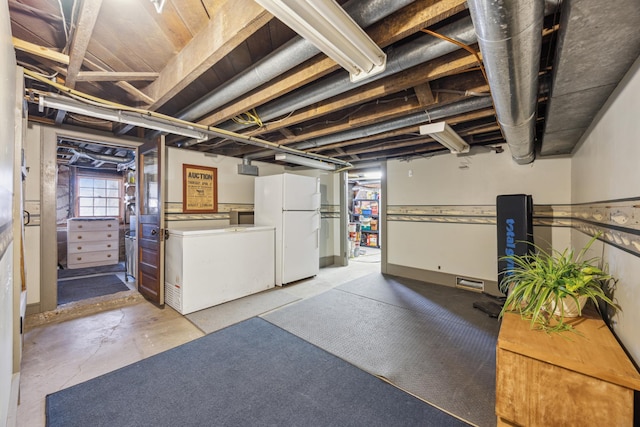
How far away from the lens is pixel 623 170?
53.5 inches

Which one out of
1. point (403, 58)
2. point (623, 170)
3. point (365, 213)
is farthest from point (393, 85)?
point (365, 213)

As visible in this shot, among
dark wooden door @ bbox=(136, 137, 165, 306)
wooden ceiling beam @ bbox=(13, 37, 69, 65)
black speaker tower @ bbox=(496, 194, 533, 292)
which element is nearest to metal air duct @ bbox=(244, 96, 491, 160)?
black speaker tower @ bbox=(496, 194, 533, 292)

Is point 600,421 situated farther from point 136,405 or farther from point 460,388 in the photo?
point 136,405

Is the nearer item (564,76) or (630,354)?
(630,354)

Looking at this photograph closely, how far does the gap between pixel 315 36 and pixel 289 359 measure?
228cm

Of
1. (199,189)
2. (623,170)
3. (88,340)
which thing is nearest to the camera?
(623,170)

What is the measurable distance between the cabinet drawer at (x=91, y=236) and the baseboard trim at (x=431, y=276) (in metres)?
6.08

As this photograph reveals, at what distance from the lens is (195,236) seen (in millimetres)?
3066

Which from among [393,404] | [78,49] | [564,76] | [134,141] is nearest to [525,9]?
[564,76]

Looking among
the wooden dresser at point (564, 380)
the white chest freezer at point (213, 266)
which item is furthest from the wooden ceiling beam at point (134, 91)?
the wooden dresser at point (564, 380)

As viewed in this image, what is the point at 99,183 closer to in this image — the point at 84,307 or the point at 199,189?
the point at 199,189

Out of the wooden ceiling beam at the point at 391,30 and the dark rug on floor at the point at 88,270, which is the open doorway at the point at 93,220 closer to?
the dark rug on floor at the point at 88,270

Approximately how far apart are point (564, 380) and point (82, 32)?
9.77 feet

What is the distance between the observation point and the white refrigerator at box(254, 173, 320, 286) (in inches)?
158
